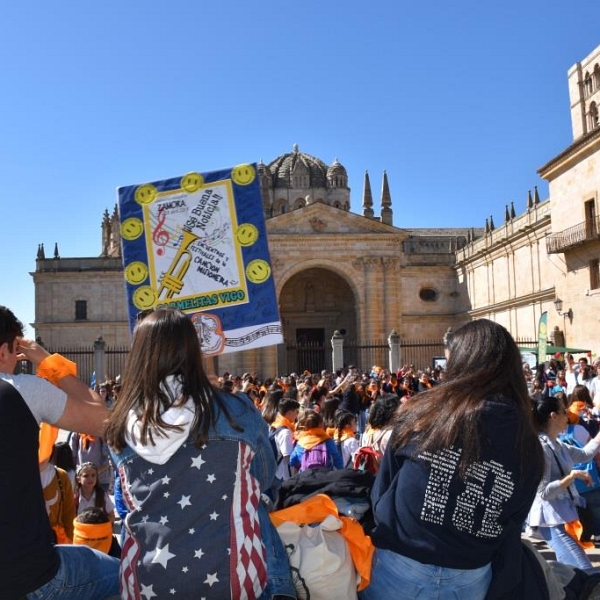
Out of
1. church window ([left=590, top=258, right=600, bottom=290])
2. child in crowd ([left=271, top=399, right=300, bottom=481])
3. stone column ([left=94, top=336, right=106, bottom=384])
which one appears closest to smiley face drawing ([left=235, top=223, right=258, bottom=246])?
child in crowd ([left=271, top=399, right=300, bottom=481])

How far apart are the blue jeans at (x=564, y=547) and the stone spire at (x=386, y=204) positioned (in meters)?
43.7

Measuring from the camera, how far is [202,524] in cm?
263

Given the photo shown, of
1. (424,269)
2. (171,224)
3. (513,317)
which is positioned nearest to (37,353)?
(171,224)

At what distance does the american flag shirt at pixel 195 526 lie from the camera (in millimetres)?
2590

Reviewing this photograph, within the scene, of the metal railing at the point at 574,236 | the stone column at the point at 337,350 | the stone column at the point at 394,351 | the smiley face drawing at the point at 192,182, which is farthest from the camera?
the stone column at the point at 394,351

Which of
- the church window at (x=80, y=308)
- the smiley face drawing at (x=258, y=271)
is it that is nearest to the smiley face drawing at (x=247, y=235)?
the smiley face drawing at (x=258, y=271)

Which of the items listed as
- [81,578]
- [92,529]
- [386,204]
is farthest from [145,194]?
[386,204]

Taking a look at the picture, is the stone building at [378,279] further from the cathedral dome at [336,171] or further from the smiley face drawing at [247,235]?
the smiley face drawing at [247,235]

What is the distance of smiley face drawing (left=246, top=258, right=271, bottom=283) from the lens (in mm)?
6648

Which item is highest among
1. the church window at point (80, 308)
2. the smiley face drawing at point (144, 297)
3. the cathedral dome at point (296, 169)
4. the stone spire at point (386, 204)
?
the cathedral dome at point (296, 169)

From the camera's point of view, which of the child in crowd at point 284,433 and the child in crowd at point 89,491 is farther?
the child in crowd at point 284,433

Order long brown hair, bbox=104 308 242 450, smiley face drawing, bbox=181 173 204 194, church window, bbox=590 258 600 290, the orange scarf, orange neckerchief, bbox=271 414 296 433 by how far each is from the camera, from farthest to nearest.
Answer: church window, bbox=590 258 600 290, orange neckerchief, bbox=271 414 296 433, smiley face drawing, bbox=181 173 204 194, the orange scarf, long brown hair, bbox=104 308 242 450

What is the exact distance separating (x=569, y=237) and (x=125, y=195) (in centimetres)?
2403

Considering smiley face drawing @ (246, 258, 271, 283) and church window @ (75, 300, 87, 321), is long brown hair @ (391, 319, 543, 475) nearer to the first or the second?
smiley face drawing @ (246, 258, 271, 283)
